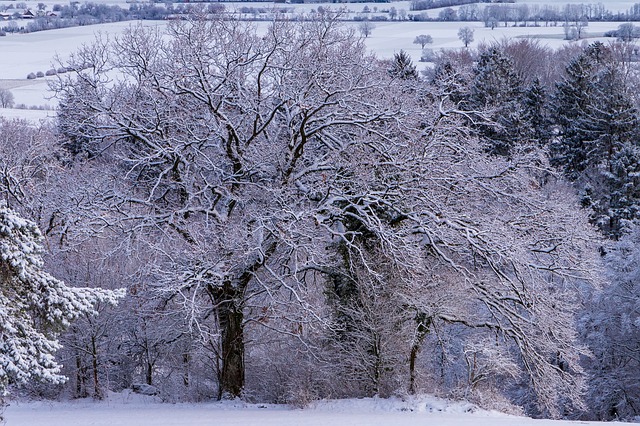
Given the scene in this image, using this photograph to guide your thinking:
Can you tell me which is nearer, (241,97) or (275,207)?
(275,207)

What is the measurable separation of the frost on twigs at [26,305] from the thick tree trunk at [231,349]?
25.3ft

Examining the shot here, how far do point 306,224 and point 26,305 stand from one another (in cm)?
719

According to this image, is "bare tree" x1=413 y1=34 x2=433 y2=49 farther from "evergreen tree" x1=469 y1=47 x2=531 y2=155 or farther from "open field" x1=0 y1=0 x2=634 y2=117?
"evergreen tree" x1=469 y1=47 x2=531 y2=155

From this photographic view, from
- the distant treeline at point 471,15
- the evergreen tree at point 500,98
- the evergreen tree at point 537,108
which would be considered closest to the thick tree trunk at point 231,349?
the evergreen tree at point 500,98

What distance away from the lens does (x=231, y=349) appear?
688 inches

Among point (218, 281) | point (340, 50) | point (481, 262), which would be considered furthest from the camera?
point (340, 50)

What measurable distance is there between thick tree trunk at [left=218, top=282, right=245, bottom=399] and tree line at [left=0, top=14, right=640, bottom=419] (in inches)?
2.2

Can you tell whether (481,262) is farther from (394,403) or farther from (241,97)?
(241,97)

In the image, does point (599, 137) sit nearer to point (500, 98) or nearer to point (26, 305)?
point (500, 98)

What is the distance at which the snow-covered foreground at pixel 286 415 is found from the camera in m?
13.7

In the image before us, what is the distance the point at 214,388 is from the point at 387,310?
20.6 ft

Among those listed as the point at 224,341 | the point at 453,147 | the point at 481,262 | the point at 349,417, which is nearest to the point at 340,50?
the point at 453,147

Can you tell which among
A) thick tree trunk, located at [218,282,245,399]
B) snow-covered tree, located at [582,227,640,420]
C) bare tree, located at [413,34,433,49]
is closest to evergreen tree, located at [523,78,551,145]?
snow-covered tree, located at [582,227,640,420]

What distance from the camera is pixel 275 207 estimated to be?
15.5 meters
